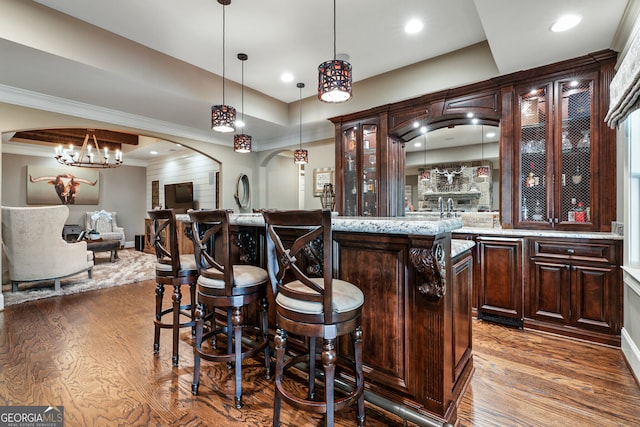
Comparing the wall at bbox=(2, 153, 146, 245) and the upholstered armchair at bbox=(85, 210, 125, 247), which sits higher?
the wall at bbox=(2, 153, 146, 245)

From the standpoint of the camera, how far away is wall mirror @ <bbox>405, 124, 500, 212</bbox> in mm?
5188

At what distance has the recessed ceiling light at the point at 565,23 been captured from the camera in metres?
2.15

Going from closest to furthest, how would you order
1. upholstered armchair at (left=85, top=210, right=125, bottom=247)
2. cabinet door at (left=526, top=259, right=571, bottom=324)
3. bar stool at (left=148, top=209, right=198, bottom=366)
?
bar stool at (left=148, top=209, right=198, bottom=366) < cabinet door at (left=526, top=259, right=571, bottom=324) < upholstered armchair at (left=85, top=210, right=125, bottom=247)

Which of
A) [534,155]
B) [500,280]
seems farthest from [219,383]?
[534,155]

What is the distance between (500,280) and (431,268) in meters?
2.11

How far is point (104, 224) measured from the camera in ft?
26.6

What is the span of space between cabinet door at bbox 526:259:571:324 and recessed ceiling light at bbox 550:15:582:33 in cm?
198

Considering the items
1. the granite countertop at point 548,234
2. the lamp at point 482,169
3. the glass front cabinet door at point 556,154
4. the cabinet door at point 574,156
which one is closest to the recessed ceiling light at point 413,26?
the glass front cabinet door at point 556,154

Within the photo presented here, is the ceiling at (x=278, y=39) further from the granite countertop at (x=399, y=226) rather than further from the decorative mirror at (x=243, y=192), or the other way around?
the decorative mirror at (x=243, y=192)

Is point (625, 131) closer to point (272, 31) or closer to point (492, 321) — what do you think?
point (492, 321)

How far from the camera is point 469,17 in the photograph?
2840 mm

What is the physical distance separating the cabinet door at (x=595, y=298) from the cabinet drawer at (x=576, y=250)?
81mm

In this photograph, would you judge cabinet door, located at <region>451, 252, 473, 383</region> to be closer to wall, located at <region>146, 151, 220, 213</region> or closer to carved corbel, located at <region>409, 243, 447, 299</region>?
carved corbel, located at <region>409, 243, 447, 299</region>

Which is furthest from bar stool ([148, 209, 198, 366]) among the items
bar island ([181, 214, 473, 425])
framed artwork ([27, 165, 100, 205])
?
framed artwork ([27, 165, 100, 205])
